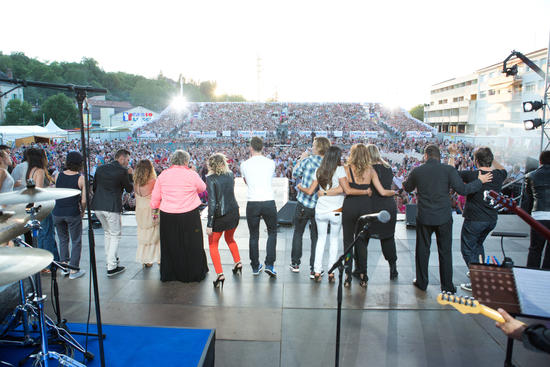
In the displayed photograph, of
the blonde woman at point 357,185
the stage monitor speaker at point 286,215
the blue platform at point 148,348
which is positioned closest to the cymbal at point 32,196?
the blue platform at point 148,348

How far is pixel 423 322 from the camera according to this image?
310 cm

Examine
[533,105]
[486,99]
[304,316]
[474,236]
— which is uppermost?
[486,99]

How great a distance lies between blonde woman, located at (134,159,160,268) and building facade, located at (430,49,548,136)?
372 inches

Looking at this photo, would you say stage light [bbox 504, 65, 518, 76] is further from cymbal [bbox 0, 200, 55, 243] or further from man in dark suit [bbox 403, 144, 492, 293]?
cymbal [bbox 0, 200, 55, 243]

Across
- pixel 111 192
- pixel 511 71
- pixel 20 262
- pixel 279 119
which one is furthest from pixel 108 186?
pixel 279 119

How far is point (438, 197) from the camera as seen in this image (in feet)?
11.5

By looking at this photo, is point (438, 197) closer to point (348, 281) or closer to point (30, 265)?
point (348, 281)

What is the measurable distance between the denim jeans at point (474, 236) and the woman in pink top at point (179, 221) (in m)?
2.95

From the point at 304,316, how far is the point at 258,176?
5.05ft

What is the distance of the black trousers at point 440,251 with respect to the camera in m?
3.55

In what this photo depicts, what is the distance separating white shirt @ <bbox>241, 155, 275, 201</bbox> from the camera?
3867mm

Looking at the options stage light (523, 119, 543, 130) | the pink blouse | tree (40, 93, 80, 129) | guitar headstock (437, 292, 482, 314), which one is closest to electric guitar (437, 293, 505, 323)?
guitar headstock (437, 292, 482, 314)

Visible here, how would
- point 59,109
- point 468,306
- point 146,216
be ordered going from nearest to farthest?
point 468,306
point 146,216
point 59,109

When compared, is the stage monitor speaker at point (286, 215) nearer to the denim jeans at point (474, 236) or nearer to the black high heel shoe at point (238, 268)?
the black high heel shoe at point (238, 268)
